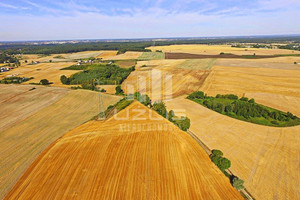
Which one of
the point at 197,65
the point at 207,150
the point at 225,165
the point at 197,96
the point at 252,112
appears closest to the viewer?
the point at 225,165

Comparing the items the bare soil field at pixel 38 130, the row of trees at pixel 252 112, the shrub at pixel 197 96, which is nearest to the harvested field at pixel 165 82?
the shrub at pixel 197 96

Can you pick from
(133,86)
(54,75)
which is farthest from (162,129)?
(54,75)

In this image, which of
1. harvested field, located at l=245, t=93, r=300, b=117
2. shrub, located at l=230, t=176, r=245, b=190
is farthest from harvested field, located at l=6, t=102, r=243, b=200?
harvested field, located at l=245, t=93, r=300, b=117

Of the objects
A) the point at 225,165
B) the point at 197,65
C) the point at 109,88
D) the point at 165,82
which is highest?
the point at 197,65

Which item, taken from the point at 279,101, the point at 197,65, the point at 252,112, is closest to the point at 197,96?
the point at 252,112

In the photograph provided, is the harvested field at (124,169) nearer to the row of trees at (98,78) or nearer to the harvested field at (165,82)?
the harvested field at (165,82)

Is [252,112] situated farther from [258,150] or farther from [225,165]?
[225,165]
